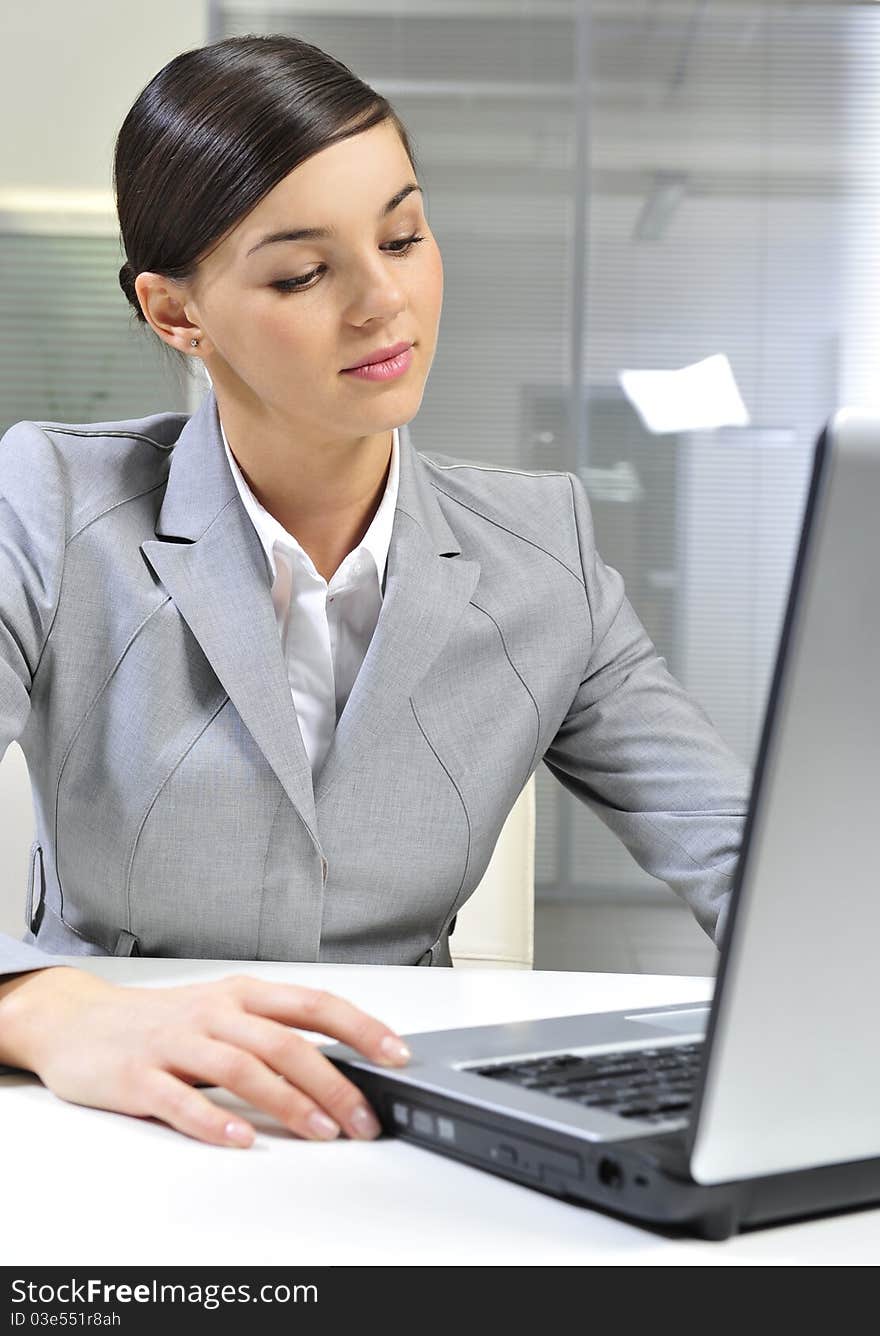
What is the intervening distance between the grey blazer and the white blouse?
0.9 inches

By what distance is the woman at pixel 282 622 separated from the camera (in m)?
1.13

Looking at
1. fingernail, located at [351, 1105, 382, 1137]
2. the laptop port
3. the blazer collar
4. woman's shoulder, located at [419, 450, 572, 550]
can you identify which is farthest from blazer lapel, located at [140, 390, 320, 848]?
the laptop port

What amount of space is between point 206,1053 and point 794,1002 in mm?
312

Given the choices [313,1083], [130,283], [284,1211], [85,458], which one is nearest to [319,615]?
[85,458]

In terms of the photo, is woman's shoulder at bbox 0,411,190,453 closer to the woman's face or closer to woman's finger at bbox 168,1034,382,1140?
the woman's face

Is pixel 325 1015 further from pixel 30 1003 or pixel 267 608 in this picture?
pixel 267 608

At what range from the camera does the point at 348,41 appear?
3.59 metres

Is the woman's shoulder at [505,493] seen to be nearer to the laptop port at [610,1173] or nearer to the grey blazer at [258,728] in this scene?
the grey blazer at [258,728]

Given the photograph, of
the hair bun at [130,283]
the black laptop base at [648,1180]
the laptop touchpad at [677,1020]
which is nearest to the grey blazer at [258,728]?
the hair bun at [130,283]

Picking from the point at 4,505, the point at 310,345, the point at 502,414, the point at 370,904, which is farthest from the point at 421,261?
the point at 502,414

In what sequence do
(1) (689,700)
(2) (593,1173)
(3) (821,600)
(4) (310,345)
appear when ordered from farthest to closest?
(1) (689,700) → (4) (310,345) → (2) (593,1173) → (3) (821,600)

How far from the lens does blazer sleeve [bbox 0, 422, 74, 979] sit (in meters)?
1.11

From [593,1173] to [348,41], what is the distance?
11.5 feet

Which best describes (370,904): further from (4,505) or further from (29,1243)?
(29,1243)
